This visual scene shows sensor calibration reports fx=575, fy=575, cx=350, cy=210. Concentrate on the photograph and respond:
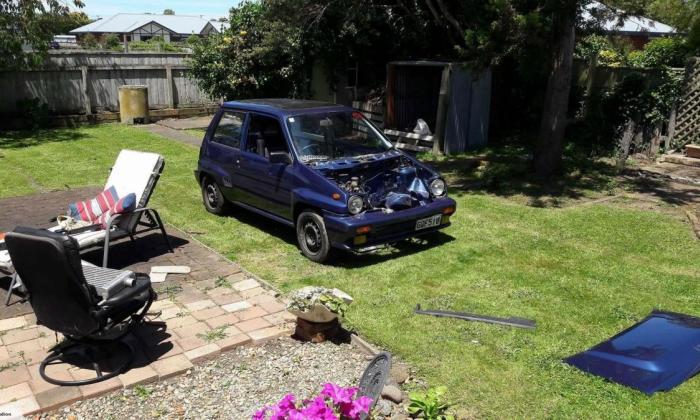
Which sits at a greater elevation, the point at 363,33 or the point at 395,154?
the point at 363,33

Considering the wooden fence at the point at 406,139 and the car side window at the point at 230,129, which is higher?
the car side window at the point at 230,129

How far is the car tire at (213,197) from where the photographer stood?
336 inches

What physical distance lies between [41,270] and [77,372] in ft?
2.87

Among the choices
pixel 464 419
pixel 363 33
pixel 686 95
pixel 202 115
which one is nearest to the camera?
pixel 464 419

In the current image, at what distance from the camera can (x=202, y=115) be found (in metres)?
19.9

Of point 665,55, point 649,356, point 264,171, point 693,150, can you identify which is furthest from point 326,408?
point 665,55

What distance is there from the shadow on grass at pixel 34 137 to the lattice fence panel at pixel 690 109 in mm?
14567

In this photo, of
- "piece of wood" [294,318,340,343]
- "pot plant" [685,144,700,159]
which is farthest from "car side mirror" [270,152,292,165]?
"pot plant" [685,144,700,159]

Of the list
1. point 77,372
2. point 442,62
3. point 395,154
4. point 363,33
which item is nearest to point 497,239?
point 395,154

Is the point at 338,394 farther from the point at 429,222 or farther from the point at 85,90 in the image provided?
the point at 85,90

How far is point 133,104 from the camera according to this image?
1761 cm

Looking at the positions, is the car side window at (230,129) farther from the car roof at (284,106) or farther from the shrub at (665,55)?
the shrub at (665,55)

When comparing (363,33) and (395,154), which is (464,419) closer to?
(395,154)

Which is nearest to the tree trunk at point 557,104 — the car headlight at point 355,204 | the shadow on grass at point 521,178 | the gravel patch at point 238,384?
the shadow on grass at point 521,178
